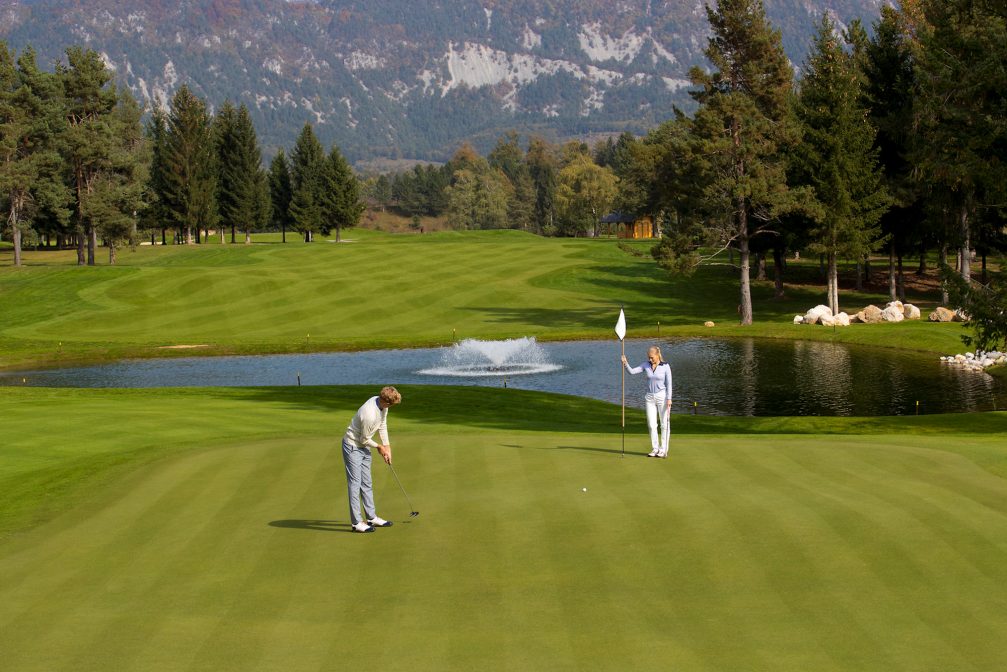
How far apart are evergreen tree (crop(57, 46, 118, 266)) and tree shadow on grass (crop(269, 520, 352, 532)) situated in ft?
276

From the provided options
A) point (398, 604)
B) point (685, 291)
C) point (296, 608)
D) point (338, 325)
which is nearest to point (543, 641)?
point (398, 604)

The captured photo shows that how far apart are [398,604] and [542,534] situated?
306cm

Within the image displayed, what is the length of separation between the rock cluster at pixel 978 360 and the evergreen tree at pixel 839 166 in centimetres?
1459

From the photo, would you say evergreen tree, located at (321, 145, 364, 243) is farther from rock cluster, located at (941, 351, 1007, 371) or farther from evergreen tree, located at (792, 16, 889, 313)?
rock cluster, located at (941, 351, 1007, 371)

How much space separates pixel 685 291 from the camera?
261ft

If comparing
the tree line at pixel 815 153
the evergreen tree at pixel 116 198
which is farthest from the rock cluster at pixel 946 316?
the evergreen tree at pixel 116 198

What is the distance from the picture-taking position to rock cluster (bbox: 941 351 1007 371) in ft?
151

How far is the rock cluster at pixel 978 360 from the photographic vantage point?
45906 mm

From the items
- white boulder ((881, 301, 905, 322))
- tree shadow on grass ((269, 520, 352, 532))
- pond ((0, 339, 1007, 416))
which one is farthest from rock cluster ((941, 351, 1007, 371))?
tree shadow on grass ((269, 520, 352, 532))

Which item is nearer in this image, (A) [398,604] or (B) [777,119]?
(A) [398,604]

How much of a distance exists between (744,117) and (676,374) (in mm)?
21987

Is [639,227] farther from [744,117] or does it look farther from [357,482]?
[357,482]

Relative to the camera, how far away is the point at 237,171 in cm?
13212

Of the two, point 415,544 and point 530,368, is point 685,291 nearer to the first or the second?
point 530,368
